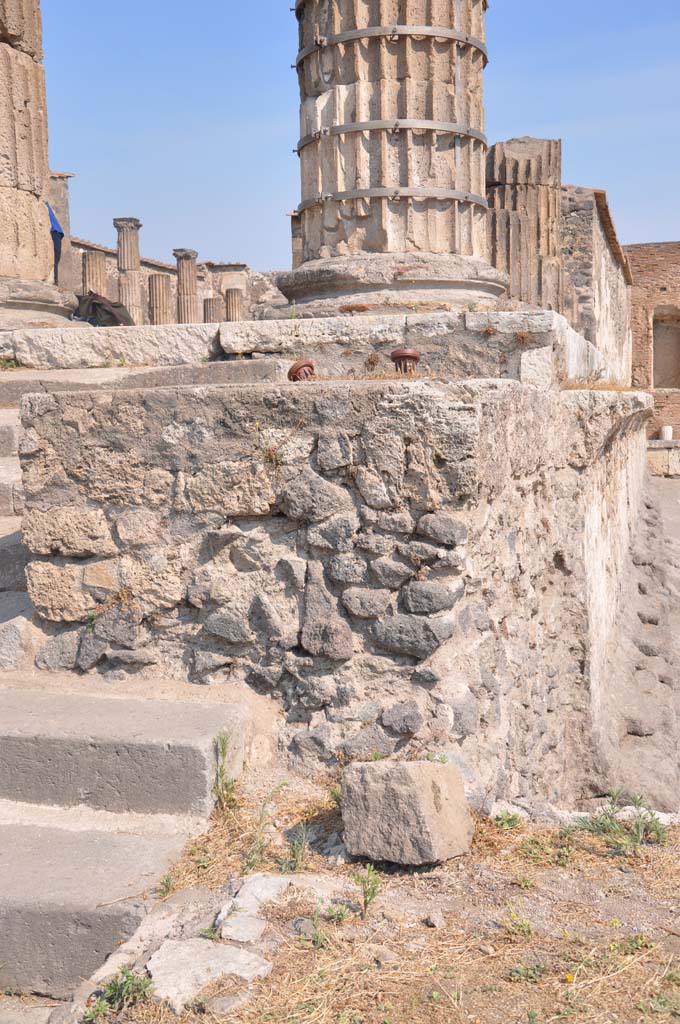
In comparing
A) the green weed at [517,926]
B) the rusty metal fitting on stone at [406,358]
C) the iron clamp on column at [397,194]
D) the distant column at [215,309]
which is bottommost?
the green weed at [517,926]

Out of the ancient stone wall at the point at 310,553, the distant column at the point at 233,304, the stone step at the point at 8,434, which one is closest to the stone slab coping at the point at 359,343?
the stone step at the point at 8,434

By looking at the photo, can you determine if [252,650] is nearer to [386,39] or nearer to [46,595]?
[46,595]

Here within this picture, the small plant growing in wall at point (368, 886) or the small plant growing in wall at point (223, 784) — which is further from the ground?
the small plant growing in wall at point (223, 784)

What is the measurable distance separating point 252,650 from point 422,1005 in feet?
4.76

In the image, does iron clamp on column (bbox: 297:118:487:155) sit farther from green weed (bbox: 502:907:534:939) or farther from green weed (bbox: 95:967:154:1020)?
green weed (bbox: 95:967:154:1020)

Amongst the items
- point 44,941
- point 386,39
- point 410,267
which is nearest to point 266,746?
point 44,941

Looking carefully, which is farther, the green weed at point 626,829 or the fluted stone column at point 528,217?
the fluted stone column at point 528,217

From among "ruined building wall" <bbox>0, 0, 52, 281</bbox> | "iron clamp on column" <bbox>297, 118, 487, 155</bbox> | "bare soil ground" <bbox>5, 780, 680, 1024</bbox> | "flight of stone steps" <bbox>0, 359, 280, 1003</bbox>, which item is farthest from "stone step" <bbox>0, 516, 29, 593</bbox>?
"ruined building wall" <bbox>0, 0, 52, 281</bbox>

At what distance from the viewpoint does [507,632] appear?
3.54m

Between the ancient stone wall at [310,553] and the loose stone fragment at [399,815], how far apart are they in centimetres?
43

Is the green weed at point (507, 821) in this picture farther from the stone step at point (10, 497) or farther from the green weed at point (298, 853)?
the stone step at point (10, 497)

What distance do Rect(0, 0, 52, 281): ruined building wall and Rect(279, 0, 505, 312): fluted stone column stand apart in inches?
129

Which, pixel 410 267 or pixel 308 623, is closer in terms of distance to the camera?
pixel 308 623

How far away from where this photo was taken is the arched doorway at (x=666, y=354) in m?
26.1
